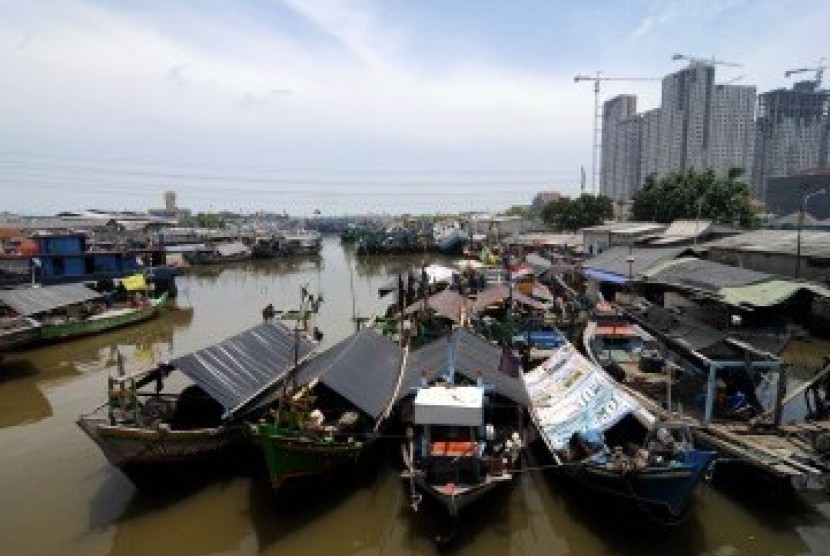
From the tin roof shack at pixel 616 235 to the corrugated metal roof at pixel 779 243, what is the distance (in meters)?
7.16

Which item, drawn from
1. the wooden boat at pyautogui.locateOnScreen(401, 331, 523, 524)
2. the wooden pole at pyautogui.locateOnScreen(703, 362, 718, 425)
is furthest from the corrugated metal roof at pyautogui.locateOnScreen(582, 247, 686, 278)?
the wooden boat at pyautogui.locateOnScreen(401, 331, 523, 524)

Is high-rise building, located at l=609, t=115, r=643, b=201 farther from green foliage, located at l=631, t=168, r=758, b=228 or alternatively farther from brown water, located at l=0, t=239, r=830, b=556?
brown water, located at l=0, t=239, r=830, b=556

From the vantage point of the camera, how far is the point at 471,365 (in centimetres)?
1220

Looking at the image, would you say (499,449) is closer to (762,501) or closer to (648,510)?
(648,510)

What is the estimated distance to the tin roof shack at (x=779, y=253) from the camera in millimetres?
24203

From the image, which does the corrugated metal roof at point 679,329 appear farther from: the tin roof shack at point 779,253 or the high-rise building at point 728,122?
the high-rise building at point 728,122

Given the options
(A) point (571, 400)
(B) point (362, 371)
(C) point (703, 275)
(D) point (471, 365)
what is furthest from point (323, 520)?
(C) point (703, 275)

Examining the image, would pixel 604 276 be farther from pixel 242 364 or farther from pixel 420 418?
pixel 420 418

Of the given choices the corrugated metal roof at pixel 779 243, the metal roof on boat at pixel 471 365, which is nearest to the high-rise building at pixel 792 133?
the corrugated metal roof at pixel 779 243

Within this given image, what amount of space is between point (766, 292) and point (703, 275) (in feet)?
9.49

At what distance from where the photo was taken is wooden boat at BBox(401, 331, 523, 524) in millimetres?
9055

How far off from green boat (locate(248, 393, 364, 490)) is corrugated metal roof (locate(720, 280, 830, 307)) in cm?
1503

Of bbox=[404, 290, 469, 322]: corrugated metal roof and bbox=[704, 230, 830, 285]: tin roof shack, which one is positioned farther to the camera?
bbox=[704, 230, 830, 285]: tin roof shack

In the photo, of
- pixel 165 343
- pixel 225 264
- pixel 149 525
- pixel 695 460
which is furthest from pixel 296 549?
pixel 225 264
